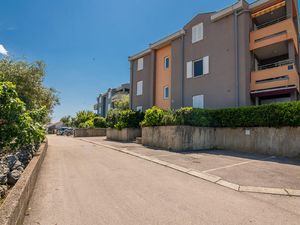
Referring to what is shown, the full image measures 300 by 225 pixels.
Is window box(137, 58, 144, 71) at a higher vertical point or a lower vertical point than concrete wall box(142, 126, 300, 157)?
higher

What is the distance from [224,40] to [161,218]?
17.1 meters

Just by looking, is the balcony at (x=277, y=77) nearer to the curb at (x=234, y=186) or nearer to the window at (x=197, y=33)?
the window at (x=197, y=33)

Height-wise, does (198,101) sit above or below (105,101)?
below

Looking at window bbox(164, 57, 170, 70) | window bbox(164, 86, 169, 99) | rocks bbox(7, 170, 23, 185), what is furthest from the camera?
window bbox(164, 57, 170, 70)

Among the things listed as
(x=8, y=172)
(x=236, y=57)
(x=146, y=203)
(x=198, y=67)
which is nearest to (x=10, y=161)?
(x=8, y=172)

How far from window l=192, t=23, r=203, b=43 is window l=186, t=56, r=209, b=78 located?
2.12 meters

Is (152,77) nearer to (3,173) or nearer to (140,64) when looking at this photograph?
(140,64)

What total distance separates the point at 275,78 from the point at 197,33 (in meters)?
8.32

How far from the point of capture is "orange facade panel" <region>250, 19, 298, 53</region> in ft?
50.3

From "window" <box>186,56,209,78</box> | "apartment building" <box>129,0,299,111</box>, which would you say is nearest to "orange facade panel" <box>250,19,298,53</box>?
"apartment building" <box>129,0,299,111</box>

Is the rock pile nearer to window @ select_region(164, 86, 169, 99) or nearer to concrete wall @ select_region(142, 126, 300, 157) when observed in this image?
concrete wall @ select_region(142, 126, 300, 157)

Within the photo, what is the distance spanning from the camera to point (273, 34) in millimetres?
16031

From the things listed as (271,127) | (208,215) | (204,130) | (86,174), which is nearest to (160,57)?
(204,130)

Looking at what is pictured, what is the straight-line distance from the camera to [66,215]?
172 inches
